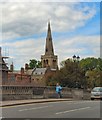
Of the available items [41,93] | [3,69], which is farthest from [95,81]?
[41,93]

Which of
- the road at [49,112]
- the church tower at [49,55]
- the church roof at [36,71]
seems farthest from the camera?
the church tower at [49,55]

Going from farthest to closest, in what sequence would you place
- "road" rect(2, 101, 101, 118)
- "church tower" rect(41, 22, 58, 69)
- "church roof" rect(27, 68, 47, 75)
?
"church tower" rect(41, 22, 58, 69) → "church roof" rect(27, 68, 47, 75) → "road" rect(2, 101, 101, 118)

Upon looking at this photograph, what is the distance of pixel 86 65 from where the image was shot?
Answer: 147 meters

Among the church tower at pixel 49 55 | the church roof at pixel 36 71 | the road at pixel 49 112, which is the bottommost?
the road at pixel 49 112

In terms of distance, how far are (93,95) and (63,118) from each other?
90.7 ft

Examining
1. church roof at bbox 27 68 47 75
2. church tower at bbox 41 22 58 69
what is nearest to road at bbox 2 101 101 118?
church roof at bbox 27 68 47 75

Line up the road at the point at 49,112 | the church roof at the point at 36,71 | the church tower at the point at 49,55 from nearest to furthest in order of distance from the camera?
the road at the point at 49,112 → the church roof at the point at 36,71 → the church tower at the point at 49,55

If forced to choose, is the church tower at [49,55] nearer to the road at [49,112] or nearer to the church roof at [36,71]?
the church roof at [36,71]

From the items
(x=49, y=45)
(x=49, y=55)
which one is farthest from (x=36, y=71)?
(x=49, y=45)

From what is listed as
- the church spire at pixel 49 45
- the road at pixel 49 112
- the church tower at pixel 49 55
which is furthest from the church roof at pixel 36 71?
the road at pixel 49 112

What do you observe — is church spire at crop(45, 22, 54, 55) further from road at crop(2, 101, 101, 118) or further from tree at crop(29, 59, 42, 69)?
road at crop(2, 101, 101, 118)

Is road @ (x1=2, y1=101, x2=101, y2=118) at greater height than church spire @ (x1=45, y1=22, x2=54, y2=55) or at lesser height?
lesser

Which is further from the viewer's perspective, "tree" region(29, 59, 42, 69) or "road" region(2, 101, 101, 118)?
"tree" region(29, 59, 42, 69)

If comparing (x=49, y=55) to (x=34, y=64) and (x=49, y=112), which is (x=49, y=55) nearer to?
(x=34, y=64)
